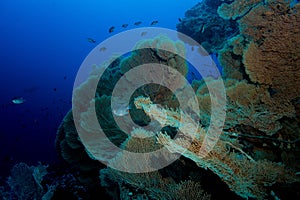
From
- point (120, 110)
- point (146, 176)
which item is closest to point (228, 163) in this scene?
point (146, 176)

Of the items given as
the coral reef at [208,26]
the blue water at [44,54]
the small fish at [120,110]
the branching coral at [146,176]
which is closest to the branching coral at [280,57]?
the branching coral at [146,176]

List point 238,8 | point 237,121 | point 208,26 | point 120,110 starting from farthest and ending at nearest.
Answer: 1. point 208,26
2. point 238,8
3. point 120,110
4. point 237,121

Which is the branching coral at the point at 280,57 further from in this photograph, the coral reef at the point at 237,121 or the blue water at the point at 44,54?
the blue water at the point at 44,54

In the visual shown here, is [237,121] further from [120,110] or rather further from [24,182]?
[24,182]

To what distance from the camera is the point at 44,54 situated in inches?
2298

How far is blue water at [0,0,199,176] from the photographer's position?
751 inches

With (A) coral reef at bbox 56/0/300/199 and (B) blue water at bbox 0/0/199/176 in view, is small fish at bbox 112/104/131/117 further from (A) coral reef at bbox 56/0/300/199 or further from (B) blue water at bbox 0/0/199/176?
(B) blue water at bbox 0/0/199/176

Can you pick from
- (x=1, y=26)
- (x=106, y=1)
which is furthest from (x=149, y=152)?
(x=106, y=1)

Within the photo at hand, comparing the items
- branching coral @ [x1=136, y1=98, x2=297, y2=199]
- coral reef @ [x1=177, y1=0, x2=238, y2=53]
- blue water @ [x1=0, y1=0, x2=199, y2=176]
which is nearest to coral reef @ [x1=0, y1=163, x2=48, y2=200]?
blue water @ [x1=0, y1=0, x2=199, y2=176]

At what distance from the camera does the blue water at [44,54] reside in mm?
19078

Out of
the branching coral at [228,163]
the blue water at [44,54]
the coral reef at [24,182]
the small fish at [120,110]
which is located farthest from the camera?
the blue water at [44,54]

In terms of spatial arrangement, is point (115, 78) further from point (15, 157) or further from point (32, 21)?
point (32, 21)

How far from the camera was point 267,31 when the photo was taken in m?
3.13

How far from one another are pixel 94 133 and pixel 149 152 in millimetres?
1706
